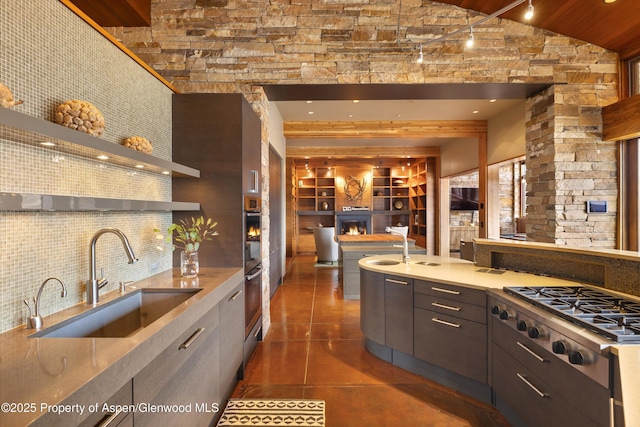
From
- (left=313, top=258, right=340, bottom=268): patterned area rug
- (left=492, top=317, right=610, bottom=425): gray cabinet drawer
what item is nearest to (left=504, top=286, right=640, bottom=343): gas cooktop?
(left=492, top=317, right=610, bottom=425): gray cabinet drawer

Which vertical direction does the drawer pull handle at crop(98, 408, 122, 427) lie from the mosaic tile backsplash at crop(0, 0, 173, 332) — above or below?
below

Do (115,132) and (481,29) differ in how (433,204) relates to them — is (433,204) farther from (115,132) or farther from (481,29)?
(115,132)

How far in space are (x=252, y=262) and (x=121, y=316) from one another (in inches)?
52.3

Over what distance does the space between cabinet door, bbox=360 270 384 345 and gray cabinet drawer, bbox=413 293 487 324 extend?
0.38 meters

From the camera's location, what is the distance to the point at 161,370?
4.30 ft

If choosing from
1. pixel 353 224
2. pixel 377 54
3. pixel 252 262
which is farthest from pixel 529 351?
pixel 353 224

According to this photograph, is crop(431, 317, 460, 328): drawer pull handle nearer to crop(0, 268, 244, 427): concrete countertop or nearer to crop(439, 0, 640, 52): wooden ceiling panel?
crop(0, 268, 244, 427): concrete countertop

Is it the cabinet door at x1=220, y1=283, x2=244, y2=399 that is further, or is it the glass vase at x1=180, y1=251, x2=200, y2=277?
the glass vase at x1=180, y1=251, x2=200, y2=277

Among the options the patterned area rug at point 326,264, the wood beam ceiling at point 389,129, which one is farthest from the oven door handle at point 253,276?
the patterned area rug at point 326,264

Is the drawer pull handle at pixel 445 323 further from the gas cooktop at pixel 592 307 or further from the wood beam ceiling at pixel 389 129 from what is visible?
the wood beam ceiling at pixel 389 129

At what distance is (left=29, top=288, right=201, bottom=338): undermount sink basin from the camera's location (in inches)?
56.8

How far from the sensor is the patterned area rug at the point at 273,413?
6.77ft

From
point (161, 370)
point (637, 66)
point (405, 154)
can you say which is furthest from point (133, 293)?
point (405, 154)

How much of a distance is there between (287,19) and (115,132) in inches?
92.3
